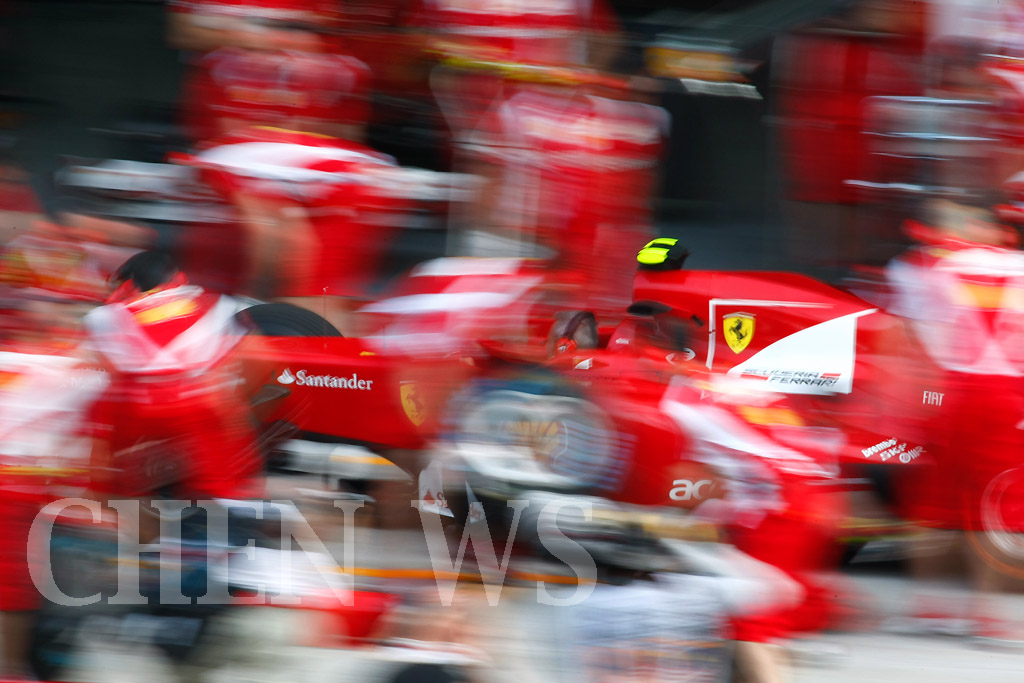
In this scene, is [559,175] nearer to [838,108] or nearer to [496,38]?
[496,38]

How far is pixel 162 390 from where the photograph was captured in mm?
3068

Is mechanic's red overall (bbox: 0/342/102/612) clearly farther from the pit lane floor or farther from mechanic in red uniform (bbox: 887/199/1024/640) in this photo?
mechanic in red uniform (bbox: 887/199/1024/640)

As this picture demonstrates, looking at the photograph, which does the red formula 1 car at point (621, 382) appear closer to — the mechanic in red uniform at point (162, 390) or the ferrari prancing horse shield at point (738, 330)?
the ferrari prancing horse shield at point (738, 330)

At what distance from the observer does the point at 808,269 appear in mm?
5688

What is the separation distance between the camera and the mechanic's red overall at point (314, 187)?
12.2 ft

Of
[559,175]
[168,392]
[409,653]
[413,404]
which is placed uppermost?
[559,175]

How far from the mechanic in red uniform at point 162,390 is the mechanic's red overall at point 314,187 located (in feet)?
2.04

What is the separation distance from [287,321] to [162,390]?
1016 millimetres

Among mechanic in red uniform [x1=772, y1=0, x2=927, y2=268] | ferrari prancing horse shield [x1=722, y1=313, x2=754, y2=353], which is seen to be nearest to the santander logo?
ferrari prancing horse shield [x1=722, y1=313, x2=754, y2=353]

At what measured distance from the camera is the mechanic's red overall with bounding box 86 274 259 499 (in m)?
3.06

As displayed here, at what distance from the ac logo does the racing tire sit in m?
1.18

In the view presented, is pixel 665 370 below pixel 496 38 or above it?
below

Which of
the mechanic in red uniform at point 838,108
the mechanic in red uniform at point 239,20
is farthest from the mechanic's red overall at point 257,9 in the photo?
the mechanic in red uniform at point 838,108

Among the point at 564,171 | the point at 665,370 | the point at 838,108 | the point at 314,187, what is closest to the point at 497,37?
the point at 564,171
